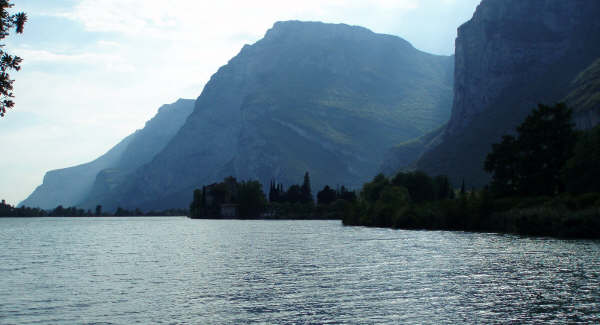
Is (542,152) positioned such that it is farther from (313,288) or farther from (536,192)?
(313,288)

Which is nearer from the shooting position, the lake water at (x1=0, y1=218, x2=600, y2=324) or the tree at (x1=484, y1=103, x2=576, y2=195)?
the lake water at (x1=0, y1=218, x2=600, y2=324)

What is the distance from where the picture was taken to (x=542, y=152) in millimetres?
114938

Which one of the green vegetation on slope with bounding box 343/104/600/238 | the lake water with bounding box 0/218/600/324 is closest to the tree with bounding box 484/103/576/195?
the green vegetation on slope with bounding box 343/104/600/238

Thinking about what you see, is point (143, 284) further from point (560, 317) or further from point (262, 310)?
point (560, 317)

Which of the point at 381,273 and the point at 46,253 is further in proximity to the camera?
the point at 46,253

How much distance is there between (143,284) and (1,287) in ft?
33.5

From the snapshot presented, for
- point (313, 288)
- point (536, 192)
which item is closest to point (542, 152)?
point (536, 192)

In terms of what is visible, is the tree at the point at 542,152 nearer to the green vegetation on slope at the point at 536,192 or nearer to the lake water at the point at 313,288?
the green vegetation on slope at the point at 536,192

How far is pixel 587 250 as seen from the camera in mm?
61656

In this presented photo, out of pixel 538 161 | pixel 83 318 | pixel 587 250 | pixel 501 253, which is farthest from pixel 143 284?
pixel 538 161

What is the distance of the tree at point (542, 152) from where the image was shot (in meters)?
114

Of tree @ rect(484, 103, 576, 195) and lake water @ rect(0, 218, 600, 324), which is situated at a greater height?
tree @ rect(484, 103, 576, 195)

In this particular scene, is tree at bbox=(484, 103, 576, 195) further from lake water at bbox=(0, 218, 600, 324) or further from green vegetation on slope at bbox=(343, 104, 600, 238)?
lake water at bbox=(0, 218, 600, 324)

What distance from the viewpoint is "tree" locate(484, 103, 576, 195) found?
114 m
